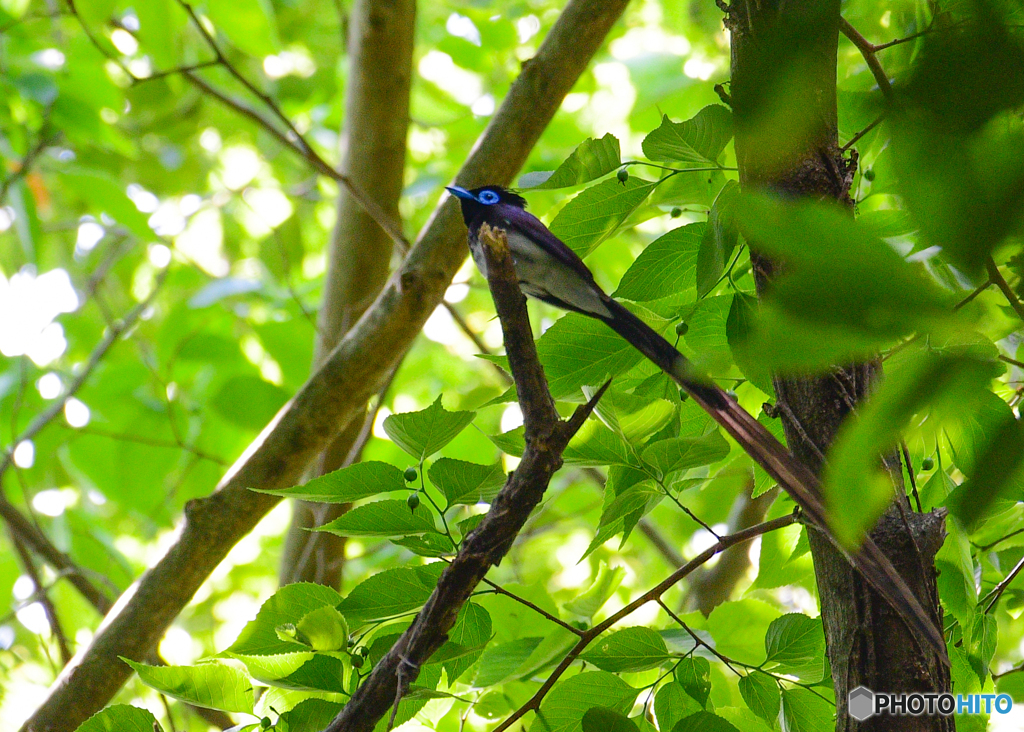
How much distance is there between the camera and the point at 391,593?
4.69ft

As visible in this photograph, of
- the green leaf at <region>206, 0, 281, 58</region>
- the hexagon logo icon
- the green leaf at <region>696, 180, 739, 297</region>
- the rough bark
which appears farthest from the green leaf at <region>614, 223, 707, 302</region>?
the green leaf at <region>206, 0, 281, 58</region>

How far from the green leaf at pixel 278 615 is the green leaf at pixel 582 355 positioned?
550 mm

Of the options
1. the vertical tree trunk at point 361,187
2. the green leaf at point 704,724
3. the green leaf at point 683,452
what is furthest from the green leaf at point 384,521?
the vertical tree trunk at point 361,187

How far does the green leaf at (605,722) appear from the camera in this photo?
1.30 metres

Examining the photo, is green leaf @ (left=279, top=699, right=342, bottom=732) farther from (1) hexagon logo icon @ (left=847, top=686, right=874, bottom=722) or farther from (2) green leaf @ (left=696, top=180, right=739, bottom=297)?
(2) green leaf @ (left=696, top=180, right=739, bottom=297)

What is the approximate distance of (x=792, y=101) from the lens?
0.39 meters

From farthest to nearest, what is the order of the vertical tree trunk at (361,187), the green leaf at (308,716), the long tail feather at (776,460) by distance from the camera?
the vertical tree trunk at (361,187) → the green leaf at (308,716) → the long tail feather at (776,460)

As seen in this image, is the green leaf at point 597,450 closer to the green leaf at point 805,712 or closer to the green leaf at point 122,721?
the green leaf at point 805,712

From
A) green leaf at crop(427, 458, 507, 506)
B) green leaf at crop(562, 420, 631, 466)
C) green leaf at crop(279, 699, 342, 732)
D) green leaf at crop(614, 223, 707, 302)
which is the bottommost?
green leaf at crop(279, 699, 342, 732)

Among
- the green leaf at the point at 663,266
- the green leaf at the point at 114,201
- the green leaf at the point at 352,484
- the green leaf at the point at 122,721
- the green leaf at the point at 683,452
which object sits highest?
the green leaf at the point at 114,201

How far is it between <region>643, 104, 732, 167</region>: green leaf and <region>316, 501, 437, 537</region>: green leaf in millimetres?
757

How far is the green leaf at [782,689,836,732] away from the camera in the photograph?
1.40 meters

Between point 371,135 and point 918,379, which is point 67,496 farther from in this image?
point 918,379

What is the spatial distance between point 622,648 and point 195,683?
0.72m
